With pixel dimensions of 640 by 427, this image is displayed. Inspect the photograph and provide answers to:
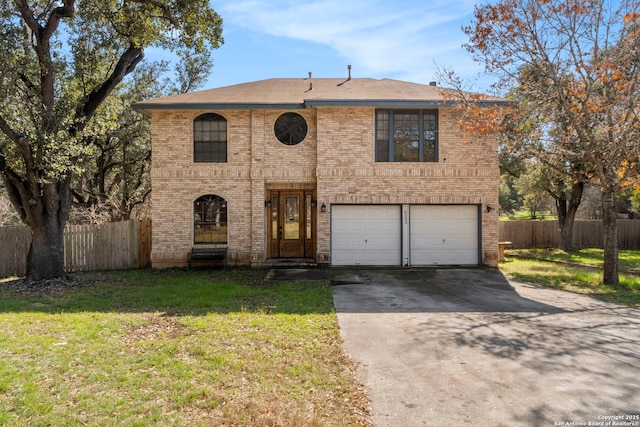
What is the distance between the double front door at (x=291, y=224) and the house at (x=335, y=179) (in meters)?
0.68

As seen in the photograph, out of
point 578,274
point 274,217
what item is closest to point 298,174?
point 274,217

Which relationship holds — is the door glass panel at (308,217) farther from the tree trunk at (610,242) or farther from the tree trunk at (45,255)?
the tree trunk at (610,242)

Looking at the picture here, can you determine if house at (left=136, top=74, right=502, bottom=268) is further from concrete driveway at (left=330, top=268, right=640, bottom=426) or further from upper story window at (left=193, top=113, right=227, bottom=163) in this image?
concrete driveway at (left=330, top=268, right=640, bottom=426)

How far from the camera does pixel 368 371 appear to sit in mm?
5070

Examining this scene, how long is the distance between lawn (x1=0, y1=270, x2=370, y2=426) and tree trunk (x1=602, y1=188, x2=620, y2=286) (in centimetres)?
786

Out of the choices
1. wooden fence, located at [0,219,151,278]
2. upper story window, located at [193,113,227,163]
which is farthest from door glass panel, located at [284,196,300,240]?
wooden fence, located at [0,219,151,278]

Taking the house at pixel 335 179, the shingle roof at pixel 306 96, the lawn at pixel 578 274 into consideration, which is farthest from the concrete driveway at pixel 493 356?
the shingle roof at pixel 306 96

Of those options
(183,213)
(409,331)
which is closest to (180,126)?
(183,213)

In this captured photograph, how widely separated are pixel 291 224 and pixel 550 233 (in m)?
16.2

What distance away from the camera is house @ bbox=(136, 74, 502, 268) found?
13.9 metres

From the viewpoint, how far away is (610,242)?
36.7 feet

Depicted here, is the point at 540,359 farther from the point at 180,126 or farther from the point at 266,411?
the point at 180,126

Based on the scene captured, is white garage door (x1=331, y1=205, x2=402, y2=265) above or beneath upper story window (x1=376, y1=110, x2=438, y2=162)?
beneath

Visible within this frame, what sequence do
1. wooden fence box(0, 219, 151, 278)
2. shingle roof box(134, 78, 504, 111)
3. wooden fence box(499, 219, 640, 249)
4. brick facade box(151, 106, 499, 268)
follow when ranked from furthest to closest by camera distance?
1. wooden fence box(499, 219, 640, 249)
2. brick facade box(151, 106, 499, 268)
3. shingle roof box(134, 78, 504, 111)
4. wooden fence box(0, 219, 151, 278)
